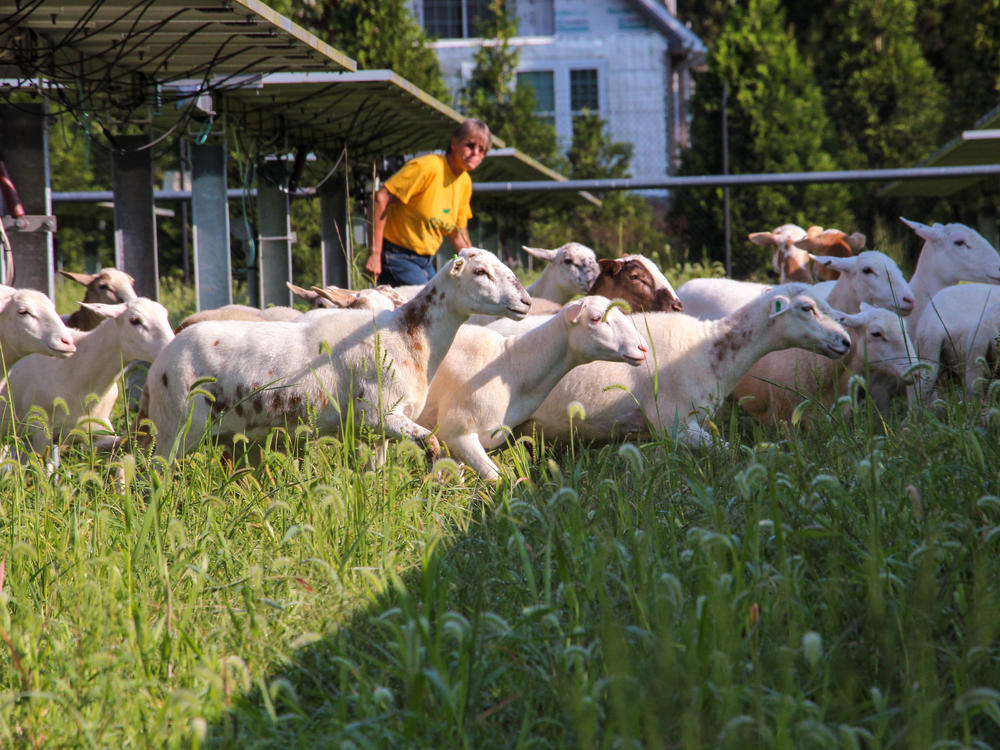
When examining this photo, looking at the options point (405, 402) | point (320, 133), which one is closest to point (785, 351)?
point (405, 402)

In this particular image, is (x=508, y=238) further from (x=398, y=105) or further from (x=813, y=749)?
(x=813, y=749)

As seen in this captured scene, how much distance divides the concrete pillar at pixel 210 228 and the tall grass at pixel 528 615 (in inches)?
172

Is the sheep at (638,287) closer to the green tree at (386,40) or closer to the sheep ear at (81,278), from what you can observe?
the sheep ear at (81,278)

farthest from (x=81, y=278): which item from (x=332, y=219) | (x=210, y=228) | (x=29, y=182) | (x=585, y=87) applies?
(x=585, y=87)

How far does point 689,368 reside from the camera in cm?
526

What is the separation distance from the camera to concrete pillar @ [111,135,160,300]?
7562mm

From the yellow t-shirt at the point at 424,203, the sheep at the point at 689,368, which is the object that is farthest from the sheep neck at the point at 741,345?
the yellow t-shirt at the point at 424,203

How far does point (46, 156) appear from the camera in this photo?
659 centimetres

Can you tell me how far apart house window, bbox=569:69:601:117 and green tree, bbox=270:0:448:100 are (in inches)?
225

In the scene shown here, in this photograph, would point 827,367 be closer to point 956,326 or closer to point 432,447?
point 956,326

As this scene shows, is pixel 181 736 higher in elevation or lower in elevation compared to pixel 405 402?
lower

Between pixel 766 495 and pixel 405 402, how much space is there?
1.69 meters

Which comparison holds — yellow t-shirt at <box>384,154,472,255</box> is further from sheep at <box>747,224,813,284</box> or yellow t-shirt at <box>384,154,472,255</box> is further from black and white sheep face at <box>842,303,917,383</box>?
black and white sheep face at <box>842,303,917,383</box>

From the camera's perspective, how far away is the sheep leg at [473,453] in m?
4.70
